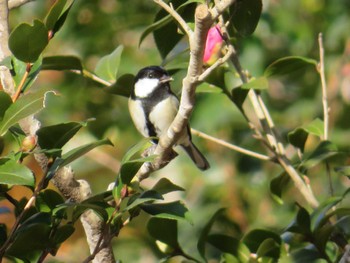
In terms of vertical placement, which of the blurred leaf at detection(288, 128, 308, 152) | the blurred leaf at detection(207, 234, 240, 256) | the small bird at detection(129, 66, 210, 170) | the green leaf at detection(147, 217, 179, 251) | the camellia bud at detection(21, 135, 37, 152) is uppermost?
the camellia bud at detection(21, 135, 37, 152)

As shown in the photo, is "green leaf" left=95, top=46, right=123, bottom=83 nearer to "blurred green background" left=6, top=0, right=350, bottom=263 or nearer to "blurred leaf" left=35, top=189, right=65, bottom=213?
"blurred leaf" left=35, top=189, right=65, bottom=213

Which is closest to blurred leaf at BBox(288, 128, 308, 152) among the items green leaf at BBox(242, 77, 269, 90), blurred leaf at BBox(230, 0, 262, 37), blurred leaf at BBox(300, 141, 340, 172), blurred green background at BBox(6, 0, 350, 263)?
blurred leaf at BBox(300, 141, 340, 172)

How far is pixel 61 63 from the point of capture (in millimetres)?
2104

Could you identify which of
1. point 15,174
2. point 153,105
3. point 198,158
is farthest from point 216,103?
point 15,174

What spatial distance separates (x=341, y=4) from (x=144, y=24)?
958 millimetres

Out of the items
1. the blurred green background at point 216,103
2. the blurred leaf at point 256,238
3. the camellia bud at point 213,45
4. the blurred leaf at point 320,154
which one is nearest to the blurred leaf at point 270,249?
the blurred leaf at point 256,238

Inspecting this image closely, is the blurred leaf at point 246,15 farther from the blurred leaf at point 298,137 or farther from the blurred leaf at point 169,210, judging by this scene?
the blurred leaf at point 169,210

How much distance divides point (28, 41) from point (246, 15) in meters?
0.58

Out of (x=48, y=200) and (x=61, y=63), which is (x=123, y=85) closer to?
(x=61, y=63)

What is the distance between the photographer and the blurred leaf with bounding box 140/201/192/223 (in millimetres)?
1583

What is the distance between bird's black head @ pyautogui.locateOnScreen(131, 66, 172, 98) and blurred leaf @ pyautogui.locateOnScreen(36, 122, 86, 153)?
1357 millimetres

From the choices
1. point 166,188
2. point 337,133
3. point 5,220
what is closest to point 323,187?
point 337,133

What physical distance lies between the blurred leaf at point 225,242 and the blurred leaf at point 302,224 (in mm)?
126

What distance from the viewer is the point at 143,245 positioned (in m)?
3.34
